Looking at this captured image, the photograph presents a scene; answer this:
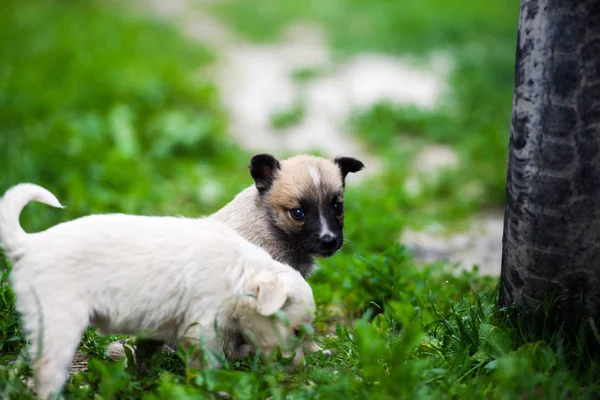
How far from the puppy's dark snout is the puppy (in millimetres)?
11

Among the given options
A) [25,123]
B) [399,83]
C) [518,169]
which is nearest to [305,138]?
[399,83]

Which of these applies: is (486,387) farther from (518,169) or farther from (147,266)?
(147,266)

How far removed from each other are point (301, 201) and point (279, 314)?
1335mm

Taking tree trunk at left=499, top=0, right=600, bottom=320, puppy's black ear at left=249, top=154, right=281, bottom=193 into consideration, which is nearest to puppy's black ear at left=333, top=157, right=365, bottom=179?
puppy's black ear at left=249, top=154, right=281, bottom=193

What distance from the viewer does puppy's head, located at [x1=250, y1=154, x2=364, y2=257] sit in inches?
171

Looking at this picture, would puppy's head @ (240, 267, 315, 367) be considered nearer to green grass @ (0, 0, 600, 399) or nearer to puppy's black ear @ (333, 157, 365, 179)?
green grass @ (0, 0, 600, 399)

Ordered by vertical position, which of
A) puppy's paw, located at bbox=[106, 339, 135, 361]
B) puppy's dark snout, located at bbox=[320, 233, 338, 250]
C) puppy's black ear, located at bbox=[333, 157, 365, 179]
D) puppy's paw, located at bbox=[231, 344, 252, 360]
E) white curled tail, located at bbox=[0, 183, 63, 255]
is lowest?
puppy's paw, located at bbox=[106, 339, 135, 361]

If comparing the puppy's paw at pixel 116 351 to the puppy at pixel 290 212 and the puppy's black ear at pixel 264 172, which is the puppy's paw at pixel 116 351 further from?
the puppy's black ear at pixel 264 172

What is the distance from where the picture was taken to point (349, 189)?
24.7 ft

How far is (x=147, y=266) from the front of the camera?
3.20 m

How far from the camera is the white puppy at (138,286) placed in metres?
3.03

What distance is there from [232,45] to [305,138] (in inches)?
204

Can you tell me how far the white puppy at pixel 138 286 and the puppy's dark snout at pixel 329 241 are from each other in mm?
911

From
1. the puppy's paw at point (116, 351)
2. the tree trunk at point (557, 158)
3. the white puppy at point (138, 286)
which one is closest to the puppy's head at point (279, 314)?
the white puppy at point (138, 286)
